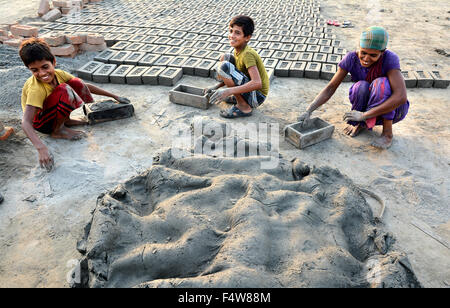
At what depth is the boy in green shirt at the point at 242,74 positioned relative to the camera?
3.67 m

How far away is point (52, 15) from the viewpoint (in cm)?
727

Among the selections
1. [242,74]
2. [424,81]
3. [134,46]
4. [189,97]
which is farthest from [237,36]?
[424,81]

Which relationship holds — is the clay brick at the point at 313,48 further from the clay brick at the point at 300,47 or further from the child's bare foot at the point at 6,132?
the child's bare foot at the point at 6,132

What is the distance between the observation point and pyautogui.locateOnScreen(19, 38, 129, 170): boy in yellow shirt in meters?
3.06

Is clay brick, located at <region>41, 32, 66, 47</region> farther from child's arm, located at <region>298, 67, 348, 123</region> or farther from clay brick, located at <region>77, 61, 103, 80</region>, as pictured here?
child's arm, located at <region>298, 67, 348, 123</region>

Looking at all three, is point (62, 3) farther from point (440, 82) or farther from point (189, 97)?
point (440, 82)

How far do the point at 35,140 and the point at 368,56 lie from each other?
3222mm

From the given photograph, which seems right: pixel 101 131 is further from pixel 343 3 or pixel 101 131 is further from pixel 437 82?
pixel 343 3

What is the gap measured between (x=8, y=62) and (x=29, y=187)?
3160 millimetres

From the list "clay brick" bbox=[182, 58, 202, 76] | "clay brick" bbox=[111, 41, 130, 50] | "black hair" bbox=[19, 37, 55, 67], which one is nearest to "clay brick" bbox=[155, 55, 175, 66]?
"clay brick" bbox=[182, 58, 202, 76]

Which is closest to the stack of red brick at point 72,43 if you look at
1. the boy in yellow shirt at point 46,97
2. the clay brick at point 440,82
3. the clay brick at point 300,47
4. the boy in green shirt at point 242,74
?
the boy in yellow shirt at point 46,97

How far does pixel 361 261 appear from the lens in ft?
6.68

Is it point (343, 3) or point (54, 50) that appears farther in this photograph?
point (343, 3)
